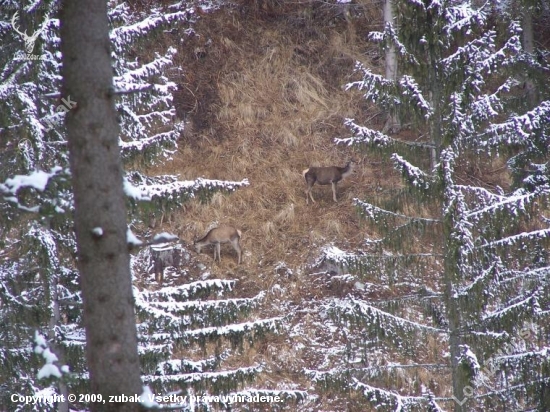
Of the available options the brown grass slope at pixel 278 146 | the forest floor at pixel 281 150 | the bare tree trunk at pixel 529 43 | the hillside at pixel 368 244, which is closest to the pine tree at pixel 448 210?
the hillside at pixel 368 244

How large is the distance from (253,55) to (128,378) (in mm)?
15396

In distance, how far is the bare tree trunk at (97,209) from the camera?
3.34 metres

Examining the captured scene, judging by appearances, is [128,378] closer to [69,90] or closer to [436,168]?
[69,90]

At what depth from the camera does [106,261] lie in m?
3.37

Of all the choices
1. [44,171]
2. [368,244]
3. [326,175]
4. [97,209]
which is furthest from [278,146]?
[97,209]

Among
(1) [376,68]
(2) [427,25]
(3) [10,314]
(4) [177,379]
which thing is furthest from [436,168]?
(1) [376,68]

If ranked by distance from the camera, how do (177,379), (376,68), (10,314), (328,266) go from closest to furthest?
(10,314), (177,379), (328,266), (376,68)

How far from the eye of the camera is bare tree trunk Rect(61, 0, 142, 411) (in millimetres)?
3344

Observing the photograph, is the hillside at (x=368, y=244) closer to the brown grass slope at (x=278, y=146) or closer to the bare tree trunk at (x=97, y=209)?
the bare tree trunk at (x=97, y=209)

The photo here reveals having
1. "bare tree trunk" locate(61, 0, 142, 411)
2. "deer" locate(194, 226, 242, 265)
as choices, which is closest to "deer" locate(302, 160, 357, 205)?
"deer" locate(194, 226, 242, 265)

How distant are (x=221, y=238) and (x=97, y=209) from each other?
29.2ft

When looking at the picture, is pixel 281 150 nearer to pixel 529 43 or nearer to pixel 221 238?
pixel 221 238

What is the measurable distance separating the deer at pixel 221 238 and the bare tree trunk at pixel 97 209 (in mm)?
8744

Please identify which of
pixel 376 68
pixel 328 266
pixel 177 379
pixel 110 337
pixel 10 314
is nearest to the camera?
pixel 110 337
